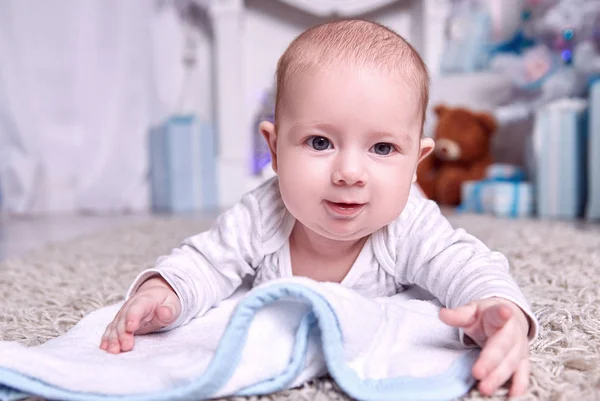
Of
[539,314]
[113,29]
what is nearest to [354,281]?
[539,314]

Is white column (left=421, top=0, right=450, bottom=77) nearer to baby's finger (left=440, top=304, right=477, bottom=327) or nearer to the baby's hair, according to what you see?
the baby's hair

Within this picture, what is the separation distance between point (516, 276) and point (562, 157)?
142 centimetres

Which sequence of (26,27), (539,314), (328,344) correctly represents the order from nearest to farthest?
(328,344), (539,314), (26,27)

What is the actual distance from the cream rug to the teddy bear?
78 centimetres

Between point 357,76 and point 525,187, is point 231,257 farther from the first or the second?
point 525,187

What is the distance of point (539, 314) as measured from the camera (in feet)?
2.49

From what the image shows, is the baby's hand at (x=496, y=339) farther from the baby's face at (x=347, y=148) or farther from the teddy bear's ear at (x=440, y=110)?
the teddy bear's ear at (x=440, y=110)

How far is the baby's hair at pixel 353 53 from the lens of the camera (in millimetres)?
675

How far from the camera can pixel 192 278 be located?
0.74 meters

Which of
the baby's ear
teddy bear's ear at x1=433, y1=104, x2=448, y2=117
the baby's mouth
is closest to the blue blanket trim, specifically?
the baby's mouth

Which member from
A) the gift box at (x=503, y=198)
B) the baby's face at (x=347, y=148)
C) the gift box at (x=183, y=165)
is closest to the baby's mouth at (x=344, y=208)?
the baby's face at (x=347, y=148)

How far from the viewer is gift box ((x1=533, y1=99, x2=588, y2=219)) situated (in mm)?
2225

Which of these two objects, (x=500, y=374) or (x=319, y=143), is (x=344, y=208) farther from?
(x=500, y=374)

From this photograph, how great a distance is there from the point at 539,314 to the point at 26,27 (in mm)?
2700
